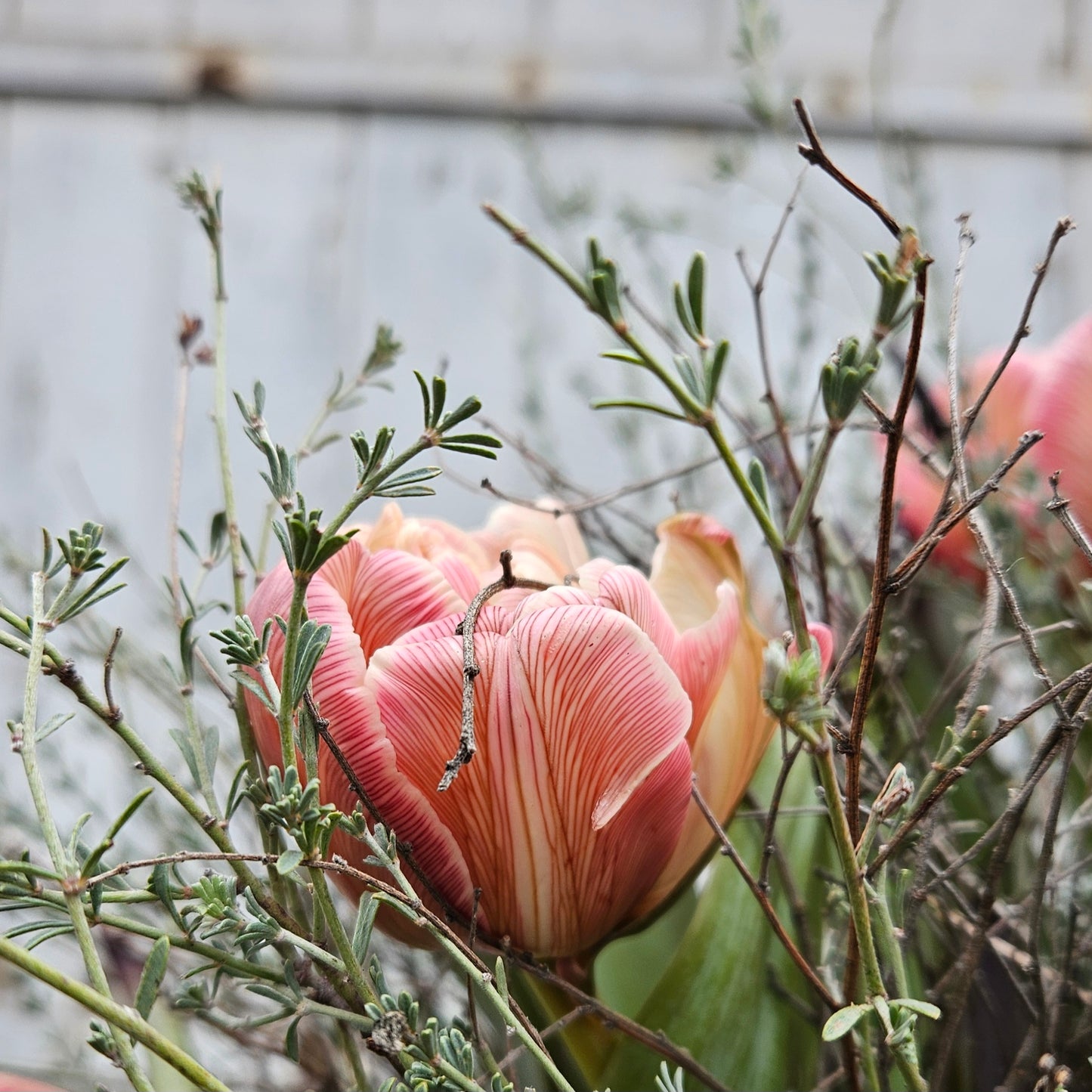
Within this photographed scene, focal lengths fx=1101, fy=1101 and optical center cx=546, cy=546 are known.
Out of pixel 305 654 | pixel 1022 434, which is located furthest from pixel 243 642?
pixel 1022 434

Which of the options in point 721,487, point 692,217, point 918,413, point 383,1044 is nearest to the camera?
point 383,1044

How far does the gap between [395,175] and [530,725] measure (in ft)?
2.10

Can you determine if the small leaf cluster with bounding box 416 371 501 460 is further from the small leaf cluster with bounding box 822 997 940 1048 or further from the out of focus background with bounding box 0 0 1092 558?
the out of focus background with bounding box 0 0 1092 558

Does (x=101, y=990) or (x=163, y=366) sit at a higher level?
(x=163, y=366)

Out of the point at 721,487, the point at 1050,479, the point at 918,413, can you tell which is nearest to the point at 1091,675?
the point at 1050,479

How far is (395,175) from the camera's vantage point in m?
0.73

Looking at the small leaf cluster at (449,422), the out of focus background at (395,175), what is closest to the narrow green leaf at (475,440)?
the small leaf cluster at (449,422)

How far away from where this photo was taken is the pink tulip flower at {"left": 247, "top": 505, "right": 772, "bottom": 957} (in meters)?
0.15

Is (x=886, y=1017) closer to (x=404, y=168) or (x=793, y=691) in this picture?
(x=793, y=691)

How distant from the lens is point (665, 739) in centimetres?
15

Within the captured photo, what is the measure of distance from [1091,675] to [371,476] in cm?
9

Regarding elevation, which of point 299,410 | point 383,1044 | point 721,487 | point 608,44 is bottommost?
point 383,1044

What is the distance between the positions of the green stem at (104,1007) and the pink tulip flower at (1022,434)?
0.53 ft

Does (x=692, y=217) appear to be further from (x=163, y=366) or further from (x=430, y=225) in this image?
(x=163, y=366)
